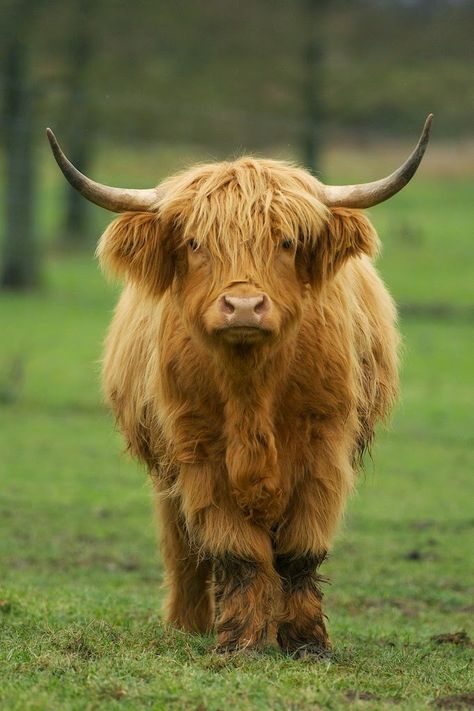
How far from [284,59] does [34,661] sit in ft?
112

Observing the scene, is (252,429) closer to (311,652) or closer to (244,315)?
(244,315)

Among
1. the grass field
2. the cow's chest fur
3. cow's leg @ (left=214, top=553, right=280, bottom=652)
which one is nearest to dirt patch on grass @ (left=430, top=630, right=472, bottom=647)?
the grass field

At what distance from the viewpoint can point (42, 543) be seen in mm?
8719

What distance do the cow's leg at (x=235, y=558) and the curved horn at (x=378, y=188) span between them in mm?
1134

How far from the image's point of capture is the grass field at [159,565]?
429 cm

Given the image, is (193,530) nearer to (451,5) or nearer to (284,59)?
(284,59)

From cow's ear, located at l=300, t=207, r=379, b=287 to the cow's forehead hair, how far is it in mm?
49

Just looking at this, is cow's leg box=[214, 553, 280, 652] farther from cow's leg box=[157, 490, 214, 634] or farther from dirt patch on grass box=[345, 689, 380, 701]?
cow's leg box=[157, 490, 214, 634]

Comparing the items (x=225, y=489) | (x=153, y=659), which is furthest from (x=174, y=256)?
(x=153, y=659)

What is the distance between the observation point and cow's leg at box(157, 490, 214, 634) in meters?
6.11

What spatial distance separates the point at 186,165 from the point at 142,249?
2.92ft

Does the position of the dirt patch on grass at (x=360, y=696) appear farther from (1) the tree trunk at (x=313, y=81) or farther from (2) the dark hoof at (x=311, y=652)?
(1) the tree trunk at (x=313, y=81)

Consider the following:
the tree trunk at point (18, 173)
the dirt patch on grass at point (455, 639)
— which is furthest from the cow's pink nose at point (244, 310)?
the tree trunk at point (18, 173)

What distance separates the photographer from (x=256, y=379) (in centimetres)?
499
